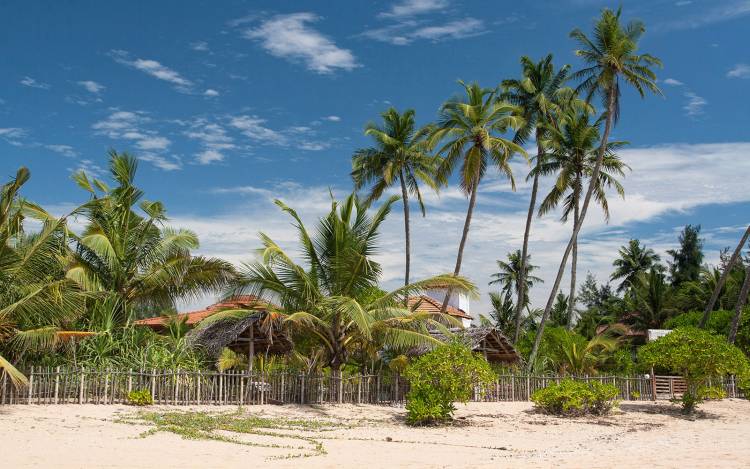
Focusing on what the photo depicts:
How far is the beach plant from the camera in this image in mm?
16938

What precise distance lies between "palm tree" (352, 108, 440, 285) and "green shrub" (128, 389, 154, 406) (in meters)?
17.4

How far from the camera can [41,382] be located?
16266 mm

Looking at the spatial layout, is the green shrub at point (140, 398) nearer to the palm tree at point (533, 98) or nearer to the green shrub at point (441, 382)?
the green shrub at point (441, 382)

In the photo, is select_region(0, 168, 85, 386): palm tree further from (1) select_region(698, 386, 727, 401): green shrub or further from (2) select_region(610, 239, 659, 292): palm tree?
(2) select_region(610, 239, 659, 292): palm tree

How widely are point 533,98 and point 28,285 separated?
24.7 metres

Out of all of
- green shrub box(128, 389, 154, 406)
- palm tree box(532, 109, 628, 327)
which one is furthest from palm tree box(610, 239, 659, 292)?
green shrub box(128, 389, 154, 406)

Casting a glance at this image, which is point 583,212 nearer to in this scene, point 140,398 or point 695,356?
point 695,356

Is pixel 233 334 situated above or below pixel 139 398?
above

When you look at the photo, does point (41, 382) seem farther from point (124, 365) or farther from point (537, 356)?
point (537, 356)

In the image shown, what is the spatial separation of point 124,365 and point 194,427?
15.0 ft

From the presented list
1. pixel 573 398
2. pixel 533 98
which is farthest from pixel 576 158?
pixel 573 398

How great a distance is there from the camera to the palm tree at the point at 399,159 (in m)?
32.5

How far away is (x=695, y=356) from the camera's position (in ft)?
72.7

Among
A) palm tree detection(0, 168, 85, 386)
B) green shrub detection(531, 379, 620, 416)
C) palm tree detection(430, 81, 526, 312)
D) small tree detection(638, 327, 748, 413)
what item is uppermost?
palm tree detection(430, 81, 526, 312)
